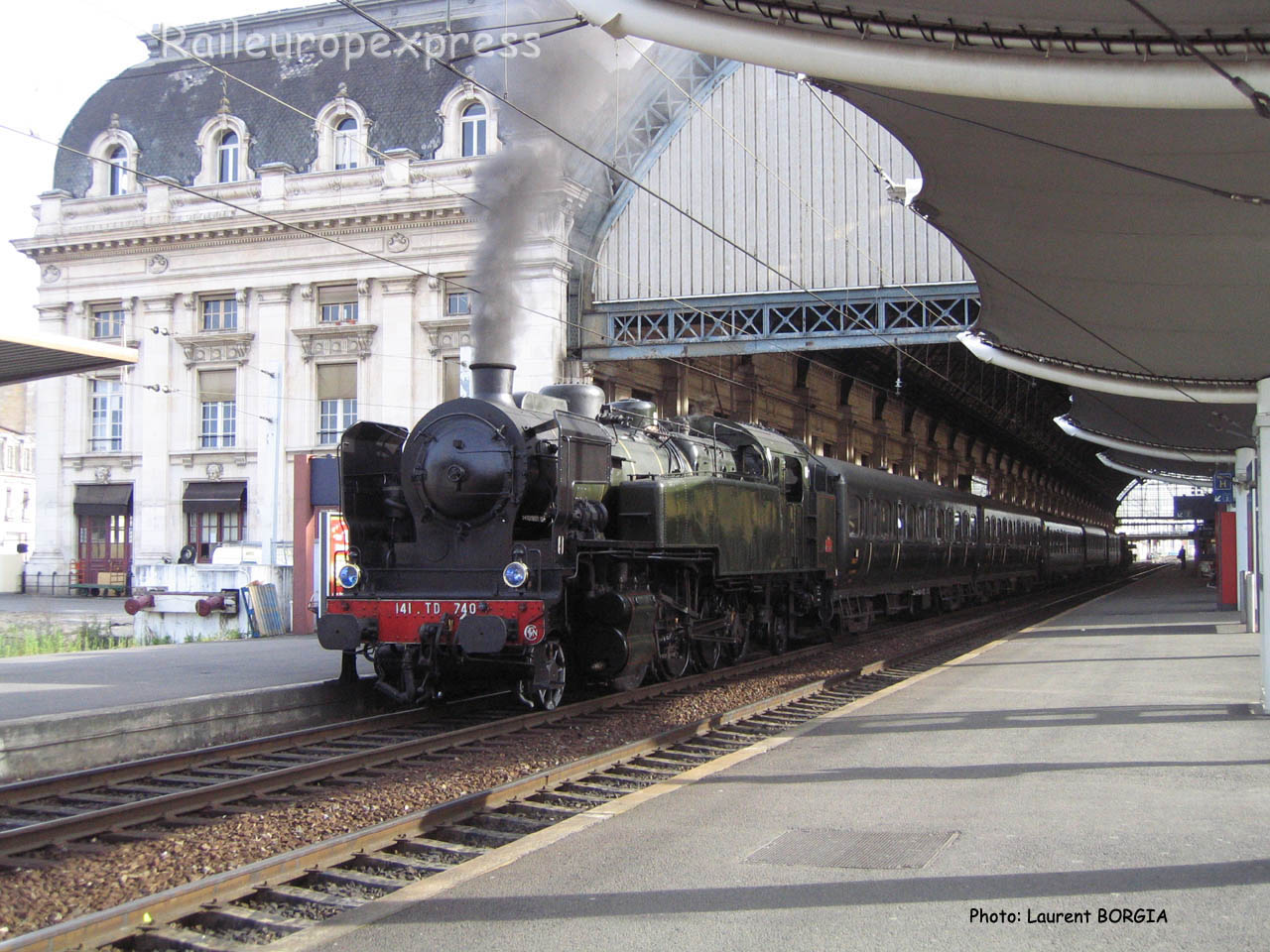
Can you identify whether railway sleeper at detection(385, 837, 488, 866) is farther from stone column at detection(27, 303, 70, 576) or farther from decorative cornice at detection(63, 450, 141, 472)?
stone column at detection(27, 303, 70, 576)

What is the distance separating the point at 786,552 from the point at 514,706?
493cm

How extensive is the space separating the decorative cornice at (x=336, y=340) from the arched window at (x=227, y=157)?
6571mm

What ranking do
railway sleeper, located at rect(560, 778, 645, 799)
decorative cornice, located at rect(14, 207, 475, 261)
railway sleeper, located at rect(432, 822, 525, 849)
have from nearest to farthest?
1. railway sleeper, located at rect(432, 822, 525, 849)
2. railway sleeper, located at rect(560, 778, 645, 799)
3. decorative cornice, located at rect(14, 207, 475, 261)

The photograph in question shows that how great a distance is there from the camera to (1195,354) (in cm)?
1417

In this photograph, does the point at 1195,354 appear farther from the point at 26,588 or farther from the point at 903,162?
the point at 26,588

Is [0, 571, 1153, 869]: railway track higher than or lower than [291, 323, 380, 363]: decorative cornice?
lower

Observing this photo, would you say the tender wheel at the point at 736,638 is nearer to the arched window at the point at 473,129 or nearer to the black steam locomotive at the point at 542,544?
the black steam locomotive at the point at 542,544

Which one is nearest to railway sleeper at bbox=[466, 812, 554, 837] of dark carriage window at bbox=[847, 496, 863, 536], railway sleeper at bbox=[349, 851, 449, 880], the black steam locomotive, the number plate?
railway sleeper at bbox=[349, 851, 449, 880]

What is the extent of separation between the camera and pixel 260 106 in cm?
3700

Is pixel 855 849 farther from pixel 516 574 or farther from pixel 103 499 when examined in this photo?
pixel 103 499

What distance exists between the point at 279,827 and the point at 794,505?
10.0 m

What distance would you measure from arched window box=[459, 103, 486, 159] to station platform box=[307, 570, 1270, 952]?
87.6 feet

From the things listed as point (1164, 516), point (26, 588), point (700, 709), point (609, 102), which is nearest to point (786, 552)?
point (700, 709)

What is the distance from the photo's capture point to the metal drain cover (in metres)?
5.64
